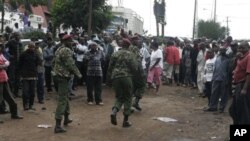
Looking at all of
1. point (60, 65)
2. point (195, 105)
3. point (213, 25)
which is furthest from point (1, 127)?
point (213, 25)

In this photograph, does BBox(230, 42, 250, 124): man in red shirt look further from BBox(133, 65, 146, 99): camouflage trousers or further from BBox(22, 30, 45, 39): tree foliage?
BBox(22, 30, 45, 39): tree foliage

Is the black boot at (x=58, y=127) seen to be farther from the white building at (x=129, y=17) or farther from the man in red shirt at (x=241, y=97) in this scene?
the white building at (x=129, y=17)

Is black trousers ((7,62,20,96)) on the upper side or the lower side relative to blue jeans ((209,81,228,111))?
upper

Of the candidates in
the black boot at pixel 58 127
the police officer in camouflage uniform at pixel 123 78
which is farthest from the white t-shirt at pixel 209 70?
the black boot at pixel 58 127

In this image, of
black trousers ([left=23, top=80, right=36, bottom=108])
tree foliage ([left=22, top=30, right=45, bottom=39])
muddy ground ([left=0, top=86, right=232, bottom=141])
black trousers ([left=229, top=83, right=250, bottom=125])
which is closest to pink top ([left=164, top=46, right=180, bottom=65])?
muddy ground ([left=0, top=86, right=232, bottom=141])

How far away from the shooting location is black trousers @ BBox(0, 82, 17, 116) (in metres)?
11.9

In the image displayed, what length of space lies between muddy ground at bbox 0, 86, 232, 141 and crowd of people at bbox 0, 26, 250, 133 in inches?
12.8

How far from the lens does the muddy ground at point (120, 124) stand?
10759mm

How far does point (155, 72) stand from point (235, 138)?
33.1ft

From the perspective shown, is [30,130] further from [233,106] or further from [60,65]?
[233,106]

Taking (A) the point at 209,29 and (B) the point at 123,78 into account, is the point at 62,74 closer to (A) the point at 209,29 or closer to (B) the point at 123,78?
(B) the point at 123,78

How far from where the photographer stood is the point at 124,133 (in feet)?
36.3

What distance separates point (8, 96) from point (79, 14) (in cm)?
1222

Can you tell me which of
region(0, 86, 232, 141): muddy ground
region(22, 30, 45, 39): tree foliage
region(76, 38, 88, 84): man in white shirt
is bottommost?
region(0, 86, 232, 141): muddy ground
